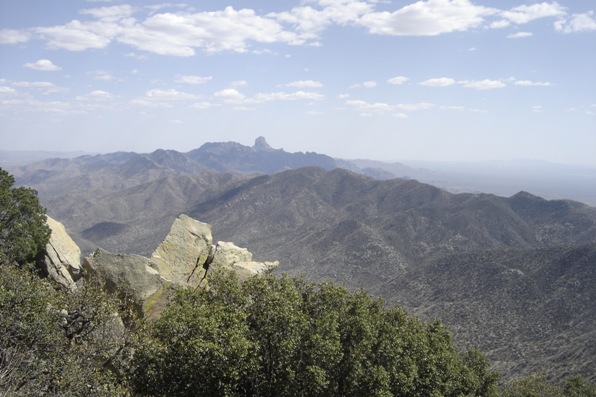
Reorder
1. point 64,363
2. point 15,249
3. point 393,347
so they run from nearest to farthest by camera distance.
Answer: point 64,363 → point 393,347 → point 15,249

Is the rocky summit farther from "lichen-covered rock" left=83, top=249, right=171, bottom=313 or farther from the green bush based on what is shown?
the green bush

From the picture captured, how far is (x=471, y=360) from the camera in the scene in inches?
1576

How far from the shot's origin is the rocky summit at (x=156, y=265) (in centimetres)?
3294

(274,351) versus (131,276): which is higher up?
(131,276)

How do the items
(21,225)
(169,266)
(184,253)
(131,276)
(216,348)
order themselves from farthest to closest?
(21,225)
(184,253)
(169,266)
(131,276)
(216,348)

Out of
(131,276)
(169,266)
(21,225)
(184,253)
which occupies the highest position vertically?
(21,225)

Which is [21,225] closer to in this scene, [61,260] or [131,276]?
[61,260]

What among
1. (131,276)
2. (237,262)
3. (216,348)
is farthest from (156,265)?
(216,348)

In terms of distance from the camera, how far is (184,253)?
136 ft

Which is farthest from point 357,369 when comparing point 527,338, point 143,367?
point 527,338

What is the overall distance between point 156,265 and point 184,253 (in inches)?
198

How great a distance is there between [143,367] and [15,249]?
24534mm

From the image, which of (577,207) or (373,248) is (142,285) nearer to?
(373,248)

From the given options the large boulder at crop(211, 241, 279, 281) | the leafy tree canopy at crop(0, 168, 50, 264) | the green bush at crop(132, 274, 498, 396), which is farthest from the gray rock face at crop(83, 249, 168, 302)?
the leafy tree canopy at crop(0, 168, 50, 264)
